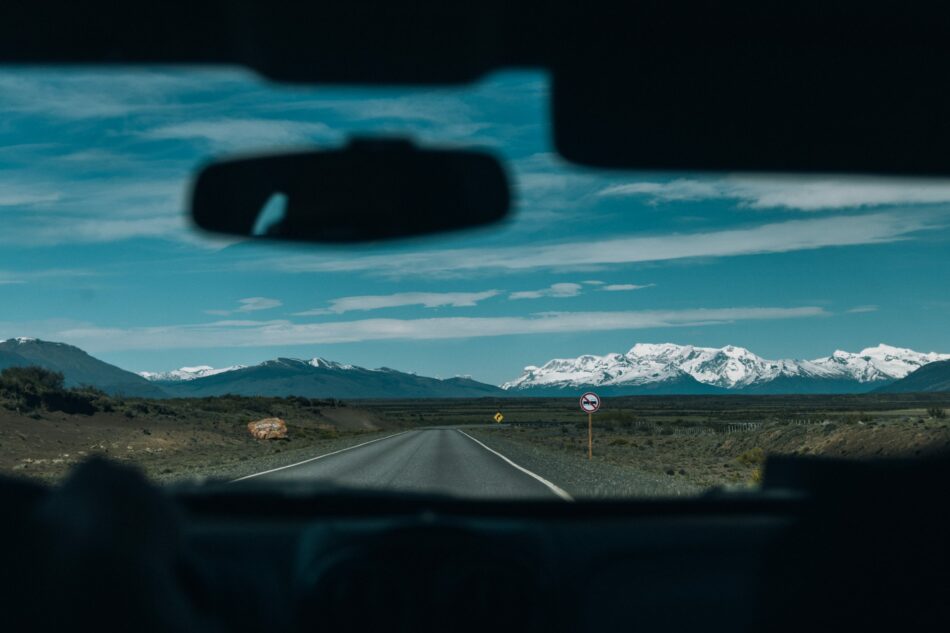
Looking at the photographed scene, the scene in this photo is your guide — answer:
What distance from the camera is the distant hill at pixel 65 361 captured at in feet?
41.5

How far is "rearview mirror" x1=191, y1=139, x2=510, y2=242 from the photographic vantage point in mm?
2941

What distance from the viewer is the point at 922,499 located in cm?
254

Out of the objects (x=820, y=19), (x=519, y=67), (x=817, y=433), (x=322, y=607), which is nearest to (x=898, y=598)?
(x=322, y=607)

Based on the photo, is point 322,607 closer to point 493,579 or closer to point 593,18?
point 493,579

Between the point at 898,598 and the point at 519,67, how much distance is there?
2.03m

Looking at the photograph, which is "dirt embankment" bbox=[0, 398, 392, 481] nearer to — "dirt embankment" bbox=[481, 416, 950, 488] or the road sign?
the road sign

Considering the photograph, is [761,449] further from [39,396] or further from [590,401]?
[39,396]

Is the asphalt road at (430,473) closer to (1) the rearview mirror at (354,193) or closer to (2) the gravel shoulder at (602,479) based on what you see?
(2) the gravel shoulder at (602,479)

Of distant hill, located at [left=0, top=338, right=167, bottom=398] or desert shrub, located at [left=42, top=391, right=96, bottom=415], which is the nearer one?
distant hill, located at [left=0, top=338, right=167, bottom=398]

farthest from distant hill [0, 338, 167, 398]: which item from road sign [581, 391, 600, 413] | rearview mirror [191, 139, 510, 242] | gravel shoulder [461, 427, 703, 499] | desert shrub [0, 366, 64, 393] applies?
road sign [581, 391, 600, 413]

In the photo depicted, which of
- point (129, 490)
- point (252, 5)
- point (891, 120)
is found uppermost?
point (252, 5)

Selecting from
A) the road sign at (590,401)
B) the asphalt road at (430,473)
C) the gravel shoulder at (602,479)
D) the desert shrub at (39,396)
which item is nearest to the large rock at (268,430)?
the desert shrub at (39,396)

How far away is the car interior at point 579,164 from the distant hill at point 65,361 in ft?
11.7

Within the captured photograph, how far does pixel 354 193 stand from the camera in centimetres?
297
